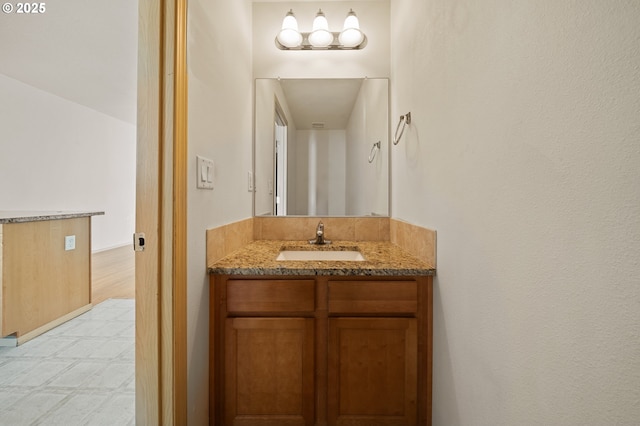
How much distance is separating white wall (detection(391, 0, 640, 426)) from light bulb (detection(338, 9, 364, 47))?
2.55 ft

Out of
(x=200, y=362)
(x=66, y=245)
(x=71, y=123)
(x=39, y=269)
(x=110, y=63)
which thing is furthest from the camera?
(x=71, y=123)

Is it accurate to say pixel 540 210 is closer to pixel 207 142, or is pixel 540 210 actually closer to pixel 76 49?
pixel 207 142

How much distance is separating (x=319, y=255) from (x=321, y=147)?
0.72 meters

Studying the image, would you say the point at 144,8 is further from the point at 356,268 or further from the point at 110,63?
the point at 110,63

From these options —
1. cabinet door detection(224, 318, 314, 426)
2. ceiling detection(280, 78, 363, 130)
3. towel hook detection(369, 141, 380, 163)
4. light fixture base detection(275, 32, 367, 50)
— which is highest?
light fixture base detection(275, 32, 367, 50)

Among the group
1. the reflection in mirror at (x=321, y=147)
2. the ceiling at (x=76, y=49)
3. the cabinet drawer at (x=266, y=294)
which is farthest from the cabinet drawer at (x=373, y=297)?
the ceiling at (x=76, y=49)

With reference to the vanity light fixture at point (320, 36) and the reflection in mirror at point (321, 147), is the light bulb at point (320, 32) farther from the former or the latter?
the reflection in mirror at point (321, 147)

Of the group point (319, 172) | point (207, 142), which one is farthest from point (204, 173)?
point (319, 172)

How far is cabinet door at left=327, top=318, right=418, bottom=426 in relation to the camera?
3.97 feet

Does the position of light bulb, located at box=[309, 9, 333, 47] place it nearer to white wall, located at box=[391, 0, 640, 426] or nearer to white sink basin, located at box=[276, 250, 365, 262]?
white wall, located at box=[391, 0, 640, 426]

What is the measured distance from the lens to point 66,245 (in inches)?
96.7

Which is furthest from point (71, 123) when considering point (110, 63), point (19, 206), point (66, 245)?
point (66, 245)

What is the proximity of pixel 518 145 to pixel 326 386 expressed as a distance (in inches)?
44.0

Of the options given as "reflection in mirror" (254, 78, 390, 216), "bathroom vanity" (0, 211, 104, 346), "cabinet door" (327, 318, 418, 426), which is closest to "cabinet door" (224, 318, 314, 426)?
"cabinet door" (327, 318, 418, 426)
